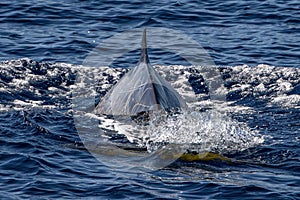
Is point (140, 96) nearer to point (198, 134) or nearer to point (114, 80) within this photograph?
point (198, 134)

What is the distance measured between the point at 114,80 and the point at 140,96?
133 inches

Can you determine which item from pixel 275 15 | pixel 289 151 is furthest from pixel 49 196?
pixel 275 15

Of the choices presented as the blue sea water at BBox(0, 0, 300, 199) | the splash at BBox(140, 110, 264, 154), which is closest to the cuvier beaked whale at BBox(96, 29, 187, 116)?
the splash at BBox(140, 110, 264, 154)

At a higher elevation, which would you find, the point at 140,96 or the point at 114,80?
the point at 140,96

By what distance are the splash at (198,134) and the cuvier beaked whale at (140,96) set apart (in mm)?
373

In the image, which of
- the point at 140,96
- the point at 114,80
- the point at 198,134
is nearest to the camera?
the point at 198,134

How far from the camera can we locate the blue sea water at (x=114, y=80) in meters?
12.3

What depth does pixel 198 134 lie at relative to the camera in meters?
14.7

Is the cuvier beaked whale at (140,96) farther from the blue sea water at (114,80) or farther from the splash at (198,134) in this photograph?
the blue sea water at (114,80)

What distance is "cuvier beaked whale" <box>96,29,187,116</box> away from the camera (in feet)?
50.4

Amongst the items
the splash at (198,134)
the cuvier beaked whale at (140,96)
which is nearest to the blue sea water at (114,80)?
the splash at (198,134)

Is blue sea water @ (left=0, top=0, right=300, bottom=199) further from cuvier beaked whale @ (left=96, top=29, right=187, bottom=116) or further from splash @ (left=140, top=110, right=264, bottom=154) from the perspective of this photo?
cuvier beaked whale @ (left=96, top=29, right=187, bottom=116)

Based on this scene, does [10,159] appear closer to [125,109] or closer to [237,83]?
[125,109]

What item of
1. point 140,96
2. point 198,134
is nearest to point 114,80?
point 140,96
